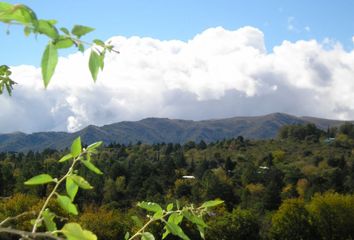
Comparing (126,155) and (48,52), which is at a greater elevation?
(48,52)

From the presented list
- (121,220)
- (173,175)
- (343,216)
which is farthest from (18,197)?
(173,175)

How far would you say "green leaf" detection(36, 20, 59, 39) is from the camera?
120 centimetres

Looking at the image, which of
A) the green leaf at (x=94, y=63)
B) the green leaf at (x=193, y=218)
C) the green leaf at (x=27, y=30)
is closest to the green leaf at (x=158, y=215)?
the green leaf at (x=193, y=218)

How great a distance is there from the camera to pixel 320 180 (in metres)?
84.6

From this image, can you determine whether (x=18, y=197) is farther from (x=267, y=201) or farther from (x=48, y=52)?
(x=48, y=52)

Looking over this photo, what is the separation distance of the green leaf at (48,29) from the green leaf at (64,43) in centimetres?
3

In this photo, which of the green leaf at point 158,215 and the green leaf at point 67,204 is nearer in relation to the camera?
the green leaf at point 67,204

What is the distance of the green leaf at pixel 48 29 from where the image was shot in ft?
3.92

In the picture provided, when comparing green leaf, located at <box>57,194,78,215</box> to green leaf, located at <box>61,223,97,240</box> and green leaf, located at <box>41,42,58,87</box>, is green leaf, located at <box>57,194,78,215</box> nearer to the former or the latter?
green leaf, located at <box>61,223,97,240</box>

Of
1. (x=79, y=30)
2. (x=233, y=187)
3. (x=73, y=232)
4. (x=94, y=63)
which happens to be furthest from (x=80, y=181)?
(x=233, y=187)

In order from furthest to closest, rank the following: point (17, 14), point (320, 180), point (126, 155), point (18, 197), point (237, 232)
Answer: point (126, 155) < point (320, 180) < point (18, 197) < point (237, 232) < point (17, 14)

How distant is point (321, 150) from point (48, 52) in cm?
11879

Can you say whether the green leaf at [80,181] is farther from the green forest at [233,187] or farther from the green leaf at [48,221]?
the green forest at [233,187]

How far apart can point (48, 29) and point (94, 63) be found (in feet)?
0.65
